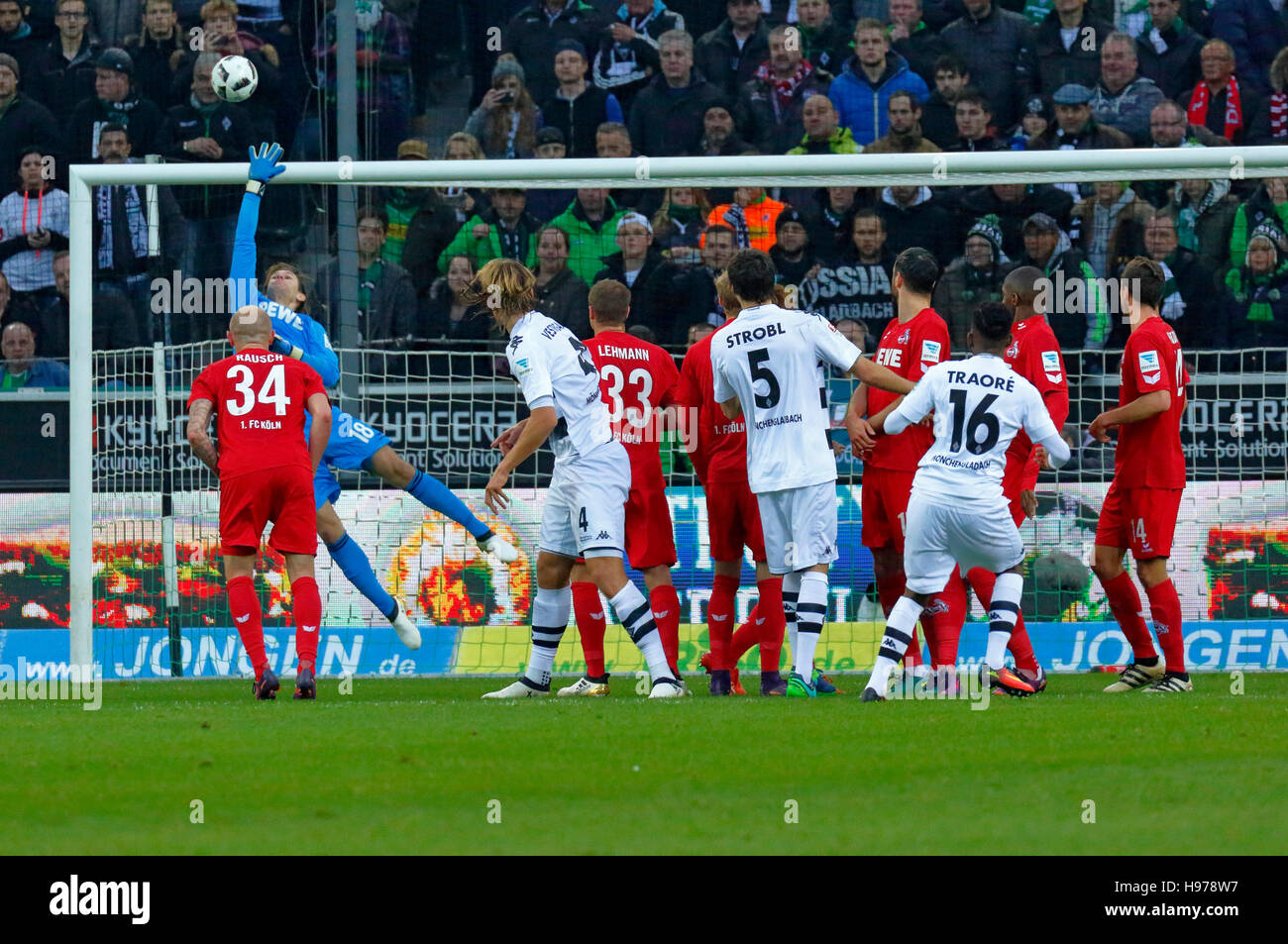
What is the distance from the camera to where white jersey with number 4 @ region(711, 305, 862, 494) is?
7980 mm

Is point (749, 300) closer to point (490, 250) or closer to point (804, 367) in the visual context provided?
point (804, 367)

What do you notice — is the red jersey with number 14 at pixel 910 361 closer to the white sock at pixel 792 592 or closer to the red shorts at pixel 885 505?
the red shorts at pixel 885 505

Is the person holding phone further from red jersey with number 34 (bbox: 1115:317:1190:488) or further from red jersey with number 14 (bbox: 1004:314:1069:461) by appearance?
red jersey with number 34 (bbox: 1115:317:1190:488)

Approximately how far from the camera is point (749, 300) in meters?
8.12

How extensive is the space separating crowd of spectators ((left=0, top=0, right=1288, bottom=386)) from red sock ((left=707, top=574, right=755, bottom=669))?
180 inches

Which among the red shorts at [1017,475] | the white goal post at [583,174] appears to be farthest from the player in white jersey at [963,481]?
the white goal post at [583,174]

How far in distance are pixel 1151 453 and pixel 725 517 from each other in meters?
2.19

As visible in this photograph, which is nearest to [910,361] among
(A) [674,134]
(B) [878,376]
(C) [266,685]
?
(B) [878,376]

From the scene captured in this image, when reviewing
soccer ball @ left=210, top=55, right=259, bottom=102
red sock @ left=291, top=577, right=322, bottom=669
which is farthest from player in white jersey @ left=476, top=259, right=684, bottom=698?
soccer ball @ left=210, top=55, right=259, bottom=102

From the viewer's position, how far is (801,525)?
26.2 ft

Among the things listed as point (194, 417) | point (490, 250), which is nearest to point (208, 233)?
point (490, 250)

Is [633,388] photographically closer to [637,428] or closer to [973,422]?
[637,428]

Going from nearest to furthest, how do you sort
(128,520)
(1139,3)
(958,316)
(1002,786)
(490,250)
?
1. (1002,786)
2. (128,520)
3. (958,316)
4. (490,250)
5. (1139,3)

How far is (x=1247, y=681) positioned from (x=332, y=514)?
5.35m
